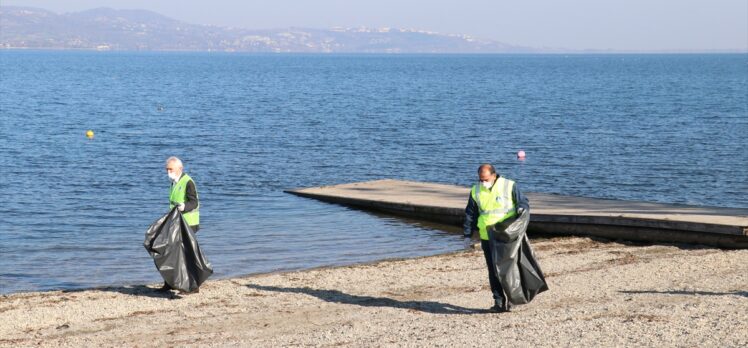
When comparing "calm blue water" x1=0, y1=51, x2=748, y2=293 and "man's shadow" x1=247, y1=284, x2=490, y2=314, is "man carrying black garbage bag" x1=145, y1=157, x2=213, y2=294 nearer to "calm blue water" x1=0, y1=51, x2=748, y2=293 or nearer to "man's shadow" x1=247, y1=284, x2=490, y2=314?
"man's shadow" x1=247, y1=284, x2=490, y2=314

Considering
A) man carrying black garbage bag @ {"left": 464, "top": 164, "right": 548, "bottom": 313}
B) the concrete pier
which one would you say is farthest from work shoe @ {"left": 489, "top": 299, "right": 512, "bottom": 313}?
the concrete pier

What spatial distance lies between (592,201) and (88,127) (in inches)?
1463

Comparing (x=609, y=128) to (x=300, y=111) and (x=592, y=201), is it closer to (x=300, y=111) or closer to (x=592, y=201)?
(x=300, y=111)

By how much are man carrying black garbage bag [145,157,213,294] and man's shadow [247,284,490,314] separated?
1264mm

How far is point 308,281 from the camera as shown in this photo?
53.1 ft

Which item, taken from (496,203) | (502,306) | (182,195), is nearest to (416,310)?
(502,306)

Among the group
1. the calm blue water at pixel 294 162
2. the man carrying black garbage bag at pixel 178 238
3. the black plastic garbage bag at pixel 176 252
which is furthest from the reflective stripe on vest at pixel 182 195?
the calm blue water at pixel 294 162

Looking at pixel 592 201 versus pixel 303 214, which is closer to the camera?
pixel 592 201

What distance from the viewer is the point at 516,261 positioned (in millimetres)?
12945

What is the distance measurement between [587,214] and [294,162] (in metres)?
20.3

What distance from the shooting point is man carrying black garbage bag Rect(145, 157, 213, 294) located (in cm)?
1427

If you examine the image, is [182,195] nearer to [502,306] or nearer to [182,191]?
[182,191]

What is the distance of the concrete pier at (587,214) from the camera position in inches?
744

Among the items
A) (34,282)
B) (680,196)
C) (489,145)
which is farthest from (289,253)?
(489,145)
